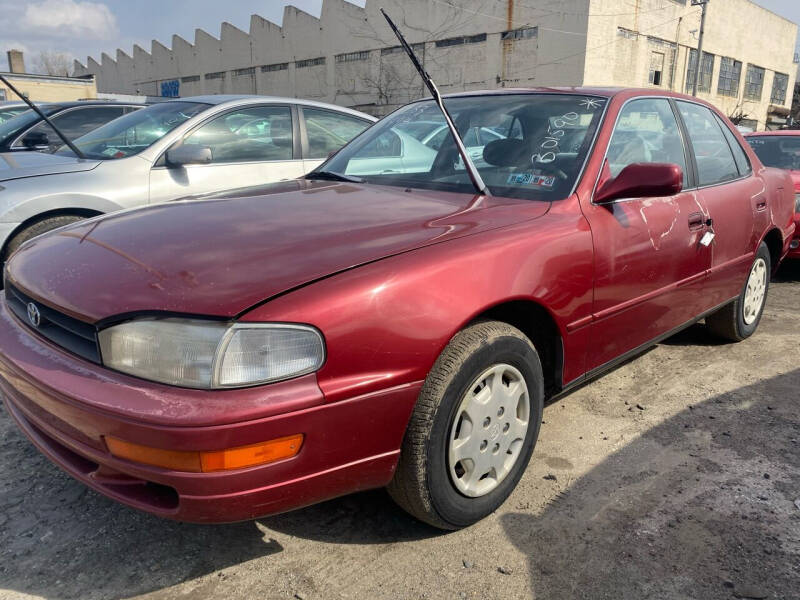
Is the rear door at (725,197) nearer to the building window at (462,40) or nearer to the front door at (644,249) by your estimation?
the front door at (644,249)

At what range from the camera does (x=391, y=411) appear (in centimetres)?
185

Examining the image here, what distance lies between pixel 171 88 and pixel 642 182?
51736mm

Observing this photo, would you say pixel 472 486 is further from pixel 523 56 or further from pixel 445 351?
pixel 523 56

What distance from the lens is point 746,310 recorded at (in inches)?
163

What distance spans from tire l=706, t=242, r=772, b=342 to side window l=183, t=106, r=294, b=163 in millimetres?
3367

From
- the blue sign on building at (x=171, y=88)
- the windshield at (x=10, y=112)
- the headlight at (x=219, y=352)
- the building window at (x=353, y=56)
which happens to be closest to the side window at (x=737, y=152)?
the headlight at (x=219, y=352)

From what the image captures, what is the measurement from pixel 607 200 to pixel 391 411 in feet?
4.54

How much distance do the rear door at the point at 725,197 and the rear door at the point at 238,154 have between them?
285cm

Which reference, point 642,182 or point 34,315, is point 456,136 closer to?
point 642,182

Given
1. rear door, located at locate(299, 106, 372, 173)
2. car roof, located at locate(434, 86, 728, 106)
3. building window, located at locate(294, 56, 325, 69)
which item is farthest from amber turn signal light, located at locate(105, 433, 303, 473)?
building window, located at locate(294, 56, 325, 69)

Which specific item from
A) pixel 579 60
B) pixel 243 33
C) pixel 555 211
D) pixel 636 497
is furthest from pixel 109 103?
pixel 243 33

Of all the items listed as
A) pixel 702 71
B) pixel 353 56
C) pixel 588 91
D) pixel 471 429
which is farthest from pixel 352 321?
pixel 702 71

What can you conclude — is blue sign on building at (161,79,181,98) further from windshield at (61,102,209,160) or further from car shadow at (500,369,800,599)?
car shadow at (500,369,800,599)

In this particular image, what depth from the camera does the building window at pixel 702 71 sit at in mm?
32094
